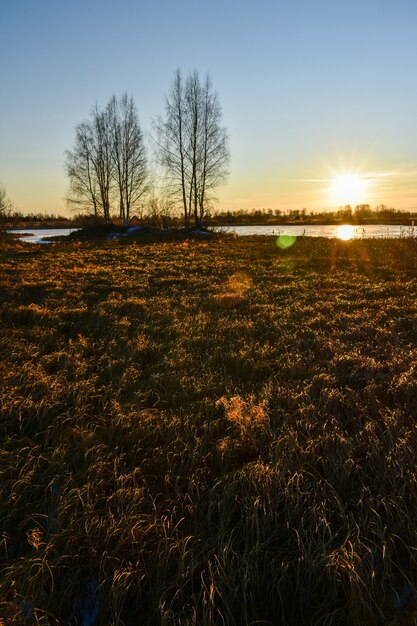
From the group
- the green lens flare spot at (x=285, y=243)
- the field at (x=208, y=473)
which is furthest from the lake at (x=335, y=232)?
the field at (x=208, y=473)

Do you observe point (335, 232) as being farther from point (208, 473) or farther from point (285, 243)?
point (208, 473)

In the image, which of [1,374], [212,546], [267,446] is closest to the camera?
[212,546]

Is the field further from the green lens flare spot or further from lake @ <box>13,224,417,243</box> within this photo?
lake @ <box>13,224,417,243</box>

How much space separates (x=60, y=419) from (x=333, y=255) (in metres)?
13.8

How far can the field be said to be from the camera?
6.16 feet

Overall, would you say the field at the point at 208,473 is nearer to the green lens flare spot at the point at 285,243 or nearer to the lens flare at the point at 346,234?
the green lens flare spot at the point at 285,243

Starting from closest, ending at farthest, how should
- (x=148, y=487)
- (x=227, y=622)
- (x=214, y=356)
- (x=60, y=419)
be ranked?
(x=227, y=622) < (x=148, y=487) < (x=60, y=419) < (x=214, y=356)

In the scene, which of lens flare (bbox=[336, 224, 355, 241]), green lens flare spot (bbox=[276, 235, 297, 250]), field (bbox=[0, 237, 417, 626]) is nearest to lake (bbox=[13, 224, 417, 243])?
lens flare (bbox=[336, 224, 355, 241])

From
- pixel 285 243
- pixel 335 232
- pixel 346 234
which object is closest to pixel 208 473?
pixel 285 243

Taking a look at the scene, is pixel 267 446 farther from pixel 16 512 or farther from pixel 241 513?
pixel 16 512

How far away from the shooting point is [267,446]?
297cm

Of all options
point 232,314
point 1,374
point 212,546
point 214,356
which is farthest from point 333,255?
point 212,546

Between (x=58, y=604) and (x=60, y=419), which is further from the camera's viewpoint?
(x=60, y=419)

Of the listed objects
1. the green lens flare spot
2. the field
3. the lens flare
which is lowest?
the field
